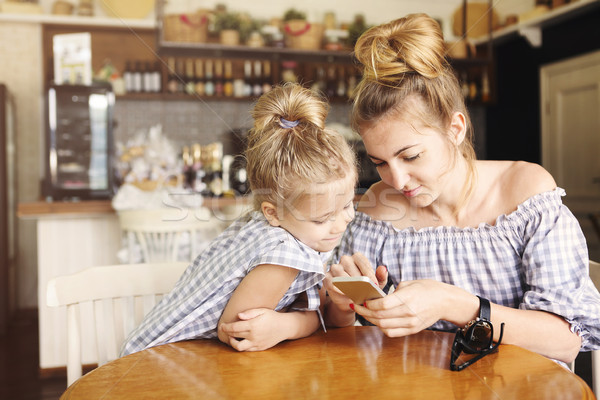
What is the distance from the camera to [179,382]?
0.97m

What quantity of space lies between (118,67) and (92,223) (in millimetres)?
2375

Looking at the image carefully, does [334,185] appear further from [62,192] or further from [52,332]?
[62,192]

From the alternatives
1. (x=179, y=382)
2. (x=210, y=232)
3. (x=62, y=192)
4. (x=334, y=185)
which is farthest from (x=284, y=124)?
(x=62, y=192)

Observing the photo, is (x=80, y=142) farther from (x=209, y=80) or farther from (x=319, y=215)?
(x=319, y=215)

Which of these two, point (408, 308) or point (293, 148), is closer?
point (408, 308)

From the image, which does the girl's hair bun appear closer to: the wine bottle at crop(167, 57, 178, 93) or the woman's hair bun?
the woman's hair bun

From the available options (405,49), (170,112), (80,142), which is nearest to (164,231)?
(80,142)

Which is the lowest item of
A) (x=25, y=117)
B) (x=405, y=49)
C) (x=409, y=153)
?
(x=409, y=153)

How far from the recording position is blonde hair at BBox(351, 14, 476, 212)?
1.29 meters

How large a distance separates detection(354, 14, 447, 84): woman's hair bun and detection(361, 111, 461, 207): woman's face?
11cm

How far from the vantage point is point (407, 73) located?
133 centimetres

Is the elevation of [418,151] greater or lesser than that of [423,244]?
greater

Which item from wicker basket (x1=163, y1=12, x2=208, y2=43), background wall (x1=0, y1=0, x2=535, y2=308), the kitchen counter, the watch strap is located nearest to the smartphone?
the watch strap

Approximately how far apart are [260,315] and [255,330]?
33 millimetres
